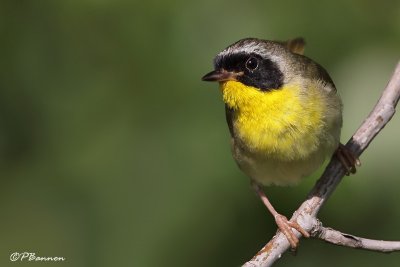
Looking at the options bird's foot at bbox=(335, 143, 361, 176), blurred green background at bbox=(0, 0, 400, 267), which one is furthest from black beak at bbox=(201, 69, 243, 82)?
bird's foot at bbox=(335, 143, 361, 176)

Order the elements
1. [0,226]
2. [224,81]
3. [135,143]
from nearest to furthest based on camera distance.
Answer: [224,81], [135,143], [0,226]

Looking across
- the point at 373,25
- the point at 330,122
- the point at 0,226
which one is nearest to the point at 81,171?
the point at 0,226

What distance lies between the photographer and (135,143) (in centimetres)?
509

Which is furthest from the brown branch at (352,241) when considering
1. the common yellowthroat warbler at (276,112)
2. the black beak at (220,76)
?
the black beak at (220,76)

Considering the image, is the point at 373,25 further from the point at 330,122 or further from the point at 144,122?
the point at 144,122

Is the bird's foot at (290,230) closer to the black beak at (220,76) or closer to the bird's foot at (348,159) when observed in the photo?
Answer: the bird's foot at (348,159)

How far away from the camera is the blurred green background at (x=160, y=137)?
4.82 m

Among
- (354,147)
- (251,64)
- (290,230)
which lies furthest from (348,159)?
(251,64)

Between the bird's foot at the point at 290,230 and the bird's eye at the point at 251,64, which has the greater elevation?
the bird's eye at the point at 251,64

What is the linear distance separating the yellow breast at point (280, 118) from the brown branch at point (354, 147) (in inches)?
6.5

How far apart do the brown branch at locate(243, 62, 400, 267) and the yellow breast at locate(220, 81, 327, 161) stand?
165 mm

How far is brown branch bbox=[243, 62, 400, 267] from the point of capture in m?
4.48

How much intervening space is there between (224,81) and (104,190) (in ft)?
2.86

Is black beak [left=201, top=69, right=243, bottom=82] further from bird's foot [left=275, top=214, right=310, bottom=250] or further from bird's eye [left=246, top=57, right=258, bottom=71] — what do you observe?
bird's foot [left=275, top=214, right=310, bottom=250]
